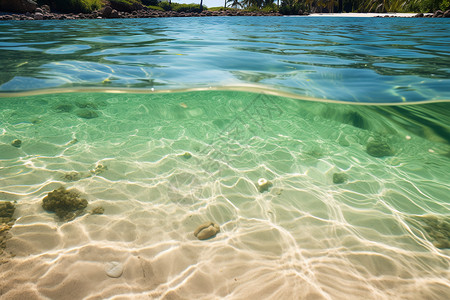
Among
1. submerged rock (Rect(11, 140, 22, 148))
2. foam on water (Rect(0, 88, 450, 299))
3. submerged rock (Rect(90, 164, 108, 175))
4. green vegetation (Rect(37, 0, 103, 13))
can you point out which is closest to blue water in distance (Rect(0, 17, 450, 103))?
foam on water (Rect(0, 88, 450, 299))

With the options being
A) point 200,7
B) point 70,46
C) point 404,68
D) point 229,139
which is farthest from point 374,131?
point 200,7

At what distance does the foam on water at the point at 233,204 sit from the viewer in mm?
2205

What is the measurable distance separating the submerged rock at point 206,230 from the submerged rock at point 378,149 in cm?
384

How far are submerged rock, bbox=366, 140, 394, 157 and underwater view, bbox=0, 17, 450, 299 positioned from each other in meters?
0.05

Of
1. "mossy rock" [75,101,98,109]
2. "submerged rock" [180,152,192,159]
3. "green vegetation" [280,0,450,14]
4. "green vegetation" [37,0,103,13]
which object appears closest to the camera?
"submerged rock" [180,152,192,159]

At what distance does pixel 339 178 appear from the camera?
12.9 feet

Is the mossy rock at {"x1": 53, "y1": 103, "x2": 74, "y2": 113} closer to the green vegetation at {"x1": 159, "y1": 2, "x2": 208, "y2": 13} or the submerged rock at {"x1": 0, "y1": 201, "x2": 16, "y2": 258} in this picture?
the submerged rock at {"x1": 0, "y1": 201, "x2": 16, "y2": 258}

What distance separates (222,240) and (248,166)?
1803mm

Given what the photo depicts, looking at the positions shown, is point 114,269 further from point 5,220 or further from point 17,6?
point 17,6

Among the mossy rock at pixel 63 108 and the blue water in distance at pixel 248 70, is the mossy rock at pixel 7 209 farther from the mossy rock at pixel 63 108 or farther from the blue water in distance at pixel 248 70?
the mossy rock at pixel 63 108

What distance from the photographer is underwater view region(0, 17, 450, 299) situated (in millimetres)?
2268

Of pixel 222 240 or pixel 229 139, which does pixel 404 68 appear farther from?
pixel 222 240

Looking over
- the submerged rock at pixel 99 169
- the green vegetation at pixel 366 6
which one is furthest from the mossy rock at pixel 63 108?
the green vegetation at pixel 366 6

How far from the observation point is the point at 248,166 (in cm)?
426
